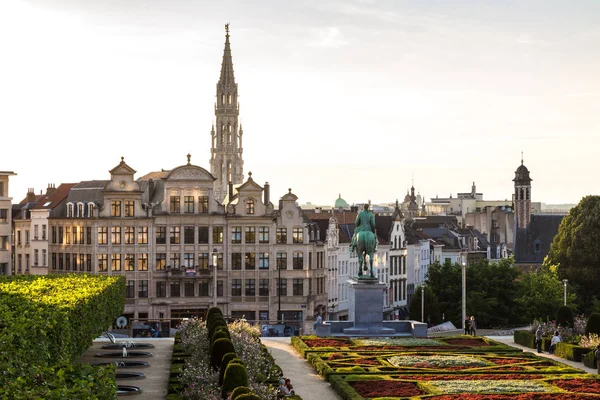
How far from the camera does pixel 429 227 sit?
15112 centimetres

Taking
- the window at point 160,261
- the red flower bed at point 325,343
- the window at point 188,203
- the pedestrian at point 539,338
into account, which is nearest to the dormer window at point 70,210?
the window at point 160,261

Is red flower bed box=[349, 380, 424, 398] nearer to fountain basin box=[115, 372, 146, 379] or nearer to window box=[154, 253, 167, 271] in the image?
fountain basin box=[115, 372, 146, 379]

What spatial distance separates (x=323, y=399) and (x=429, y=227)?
11115 centimetres

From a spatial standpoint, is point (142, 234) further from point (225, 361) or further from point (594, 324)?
point (225, 361)

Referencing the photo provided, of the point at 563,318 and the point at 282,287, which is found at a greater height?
the point at 282,287

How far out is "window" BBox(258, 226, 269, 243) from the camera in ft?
321

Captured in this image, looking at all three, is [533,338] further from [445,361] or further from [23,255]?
[23,255]

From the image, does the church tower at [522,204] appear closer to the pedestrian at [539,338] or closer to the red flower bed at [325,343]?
the pedestrian at [539,338]

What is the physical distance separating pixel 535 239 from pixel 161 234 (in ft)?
208

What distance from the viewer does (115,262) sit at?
315ft

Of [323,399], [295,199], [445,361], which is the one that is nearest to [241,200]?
[295,199]

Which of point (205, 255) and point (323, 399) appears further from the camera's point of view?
point (205, 255)

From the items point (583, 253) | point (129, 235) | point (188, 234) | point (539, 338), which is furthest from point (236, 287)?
point (539, 338)

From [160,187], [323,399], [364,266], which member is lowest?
[323,399]
